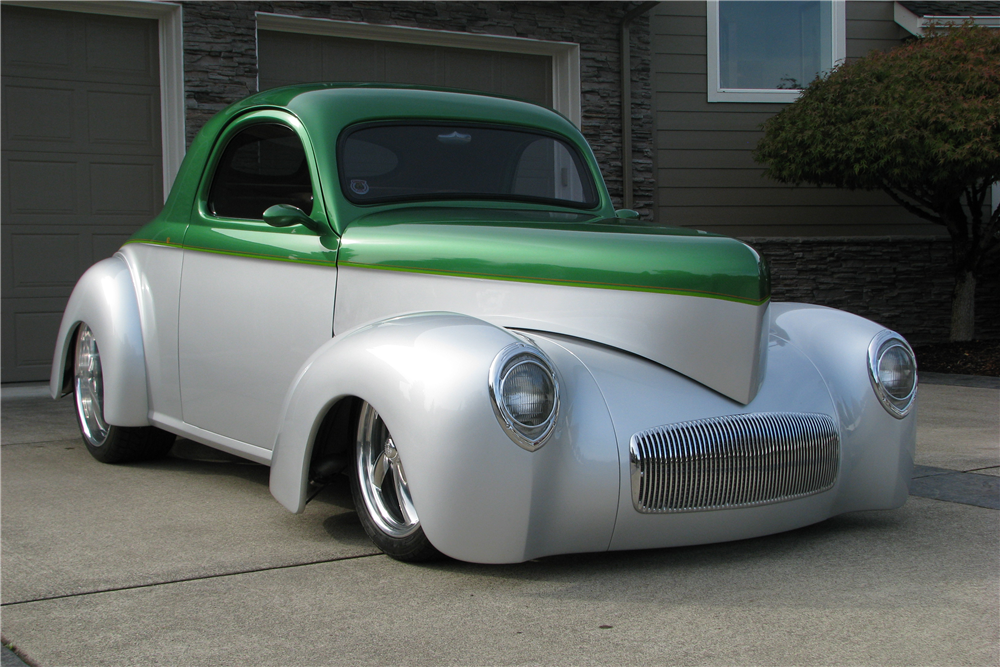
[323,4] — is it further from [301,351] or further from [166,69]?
[301,351]

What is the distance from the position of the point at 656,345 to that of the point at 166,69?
250 inches

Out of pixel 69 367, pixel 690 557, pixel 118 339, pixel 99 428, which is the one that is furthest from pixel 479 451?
pixel 69 367

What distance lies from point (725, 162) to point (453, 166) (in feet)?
23.4

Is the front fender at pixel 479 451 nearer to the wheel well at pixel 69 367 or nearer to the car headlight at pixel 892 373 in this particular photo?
the car headlight at pixel 892 373

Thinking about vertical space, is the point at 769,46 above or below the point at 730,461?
above

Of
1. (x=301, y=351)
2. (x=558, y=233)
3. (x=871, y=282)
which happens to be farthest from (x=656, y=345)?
(x=871, y=282)

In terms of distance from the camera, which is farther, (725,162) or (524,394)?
(725,162)

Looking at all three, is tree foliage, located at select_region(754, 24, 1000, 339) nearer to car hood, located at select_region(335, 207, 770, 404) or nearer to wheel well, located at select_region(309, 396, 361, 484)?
car hood, located at select_region(335, 207, 770, 404)

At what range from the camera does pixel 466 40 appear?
9.31 metres

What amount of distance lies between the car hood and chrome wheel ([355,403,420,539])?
0.45 meters

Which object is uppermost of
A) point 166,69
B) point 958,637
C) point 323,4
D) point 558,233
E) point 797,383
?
point 323,4

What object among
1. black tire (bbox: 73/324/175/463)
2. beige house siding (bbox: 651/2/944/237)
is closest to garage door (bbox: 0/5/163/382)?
black tire (bbox: 73/324/175/463)

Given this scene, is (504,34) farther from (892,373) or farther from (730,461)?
(730,461)

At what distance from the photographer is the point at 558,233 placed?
10.5 feet
